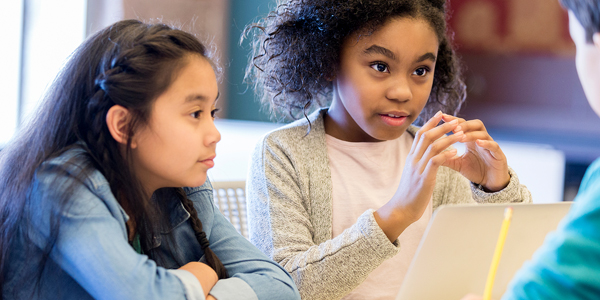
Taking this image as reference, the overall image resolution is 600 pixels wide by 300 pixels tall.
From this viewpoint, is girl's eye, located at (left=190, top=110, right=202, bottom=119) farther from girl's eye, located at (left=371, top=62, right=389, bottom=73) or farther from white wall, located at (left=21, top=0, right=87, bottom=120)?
white wall, located at (left=21, top=0, right=87, bottom=120)

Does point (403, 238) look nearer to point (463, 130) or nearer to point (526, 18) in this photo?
point (463, 130)

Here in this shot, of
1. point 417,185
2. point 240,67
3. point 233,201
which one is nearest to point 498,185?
point 417,185

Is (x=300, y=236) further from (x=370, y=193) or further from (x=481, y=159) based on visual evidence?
(x=481, y=159)

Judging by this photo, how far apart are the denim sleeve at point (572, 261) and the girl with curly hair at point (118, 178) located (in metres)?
0.42

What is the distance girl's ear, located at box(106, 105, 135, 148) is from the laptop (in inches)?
17.0

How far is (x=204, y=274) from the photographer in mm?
771

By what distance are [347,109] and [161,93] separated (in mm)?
448

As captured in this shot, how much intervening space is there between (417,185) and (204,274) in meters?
0.39

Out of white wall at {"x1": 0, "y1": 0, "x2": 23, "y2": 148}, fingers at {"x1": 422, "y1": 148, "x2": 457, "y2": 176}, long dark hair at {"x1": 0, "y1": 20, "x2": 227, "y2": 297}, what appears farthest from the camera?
Answer: white wall at {"x1": 0, "y1": 0, "x2": 23, "y2": 148}

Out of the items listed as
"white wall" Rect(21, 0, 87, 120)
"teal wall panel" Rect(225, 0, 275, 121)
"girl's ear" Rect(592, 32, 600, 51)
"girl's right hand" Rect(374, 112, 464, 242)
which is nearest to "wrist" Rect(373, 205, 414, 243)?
"girl's right hand" Rect(374, 112, 464, 242)

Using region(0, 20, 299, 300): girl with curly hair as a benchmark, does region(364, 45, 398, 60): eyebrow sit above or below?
above

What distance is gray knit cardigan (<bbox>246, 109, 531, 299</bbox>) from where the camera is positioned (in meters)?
0.91

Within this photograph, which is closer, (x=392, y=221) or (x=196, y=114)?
(x=196, y=114)

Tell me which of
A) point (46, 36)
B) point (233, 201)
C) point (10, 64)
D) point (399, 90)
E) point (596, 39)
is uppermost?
point (596, 39)
